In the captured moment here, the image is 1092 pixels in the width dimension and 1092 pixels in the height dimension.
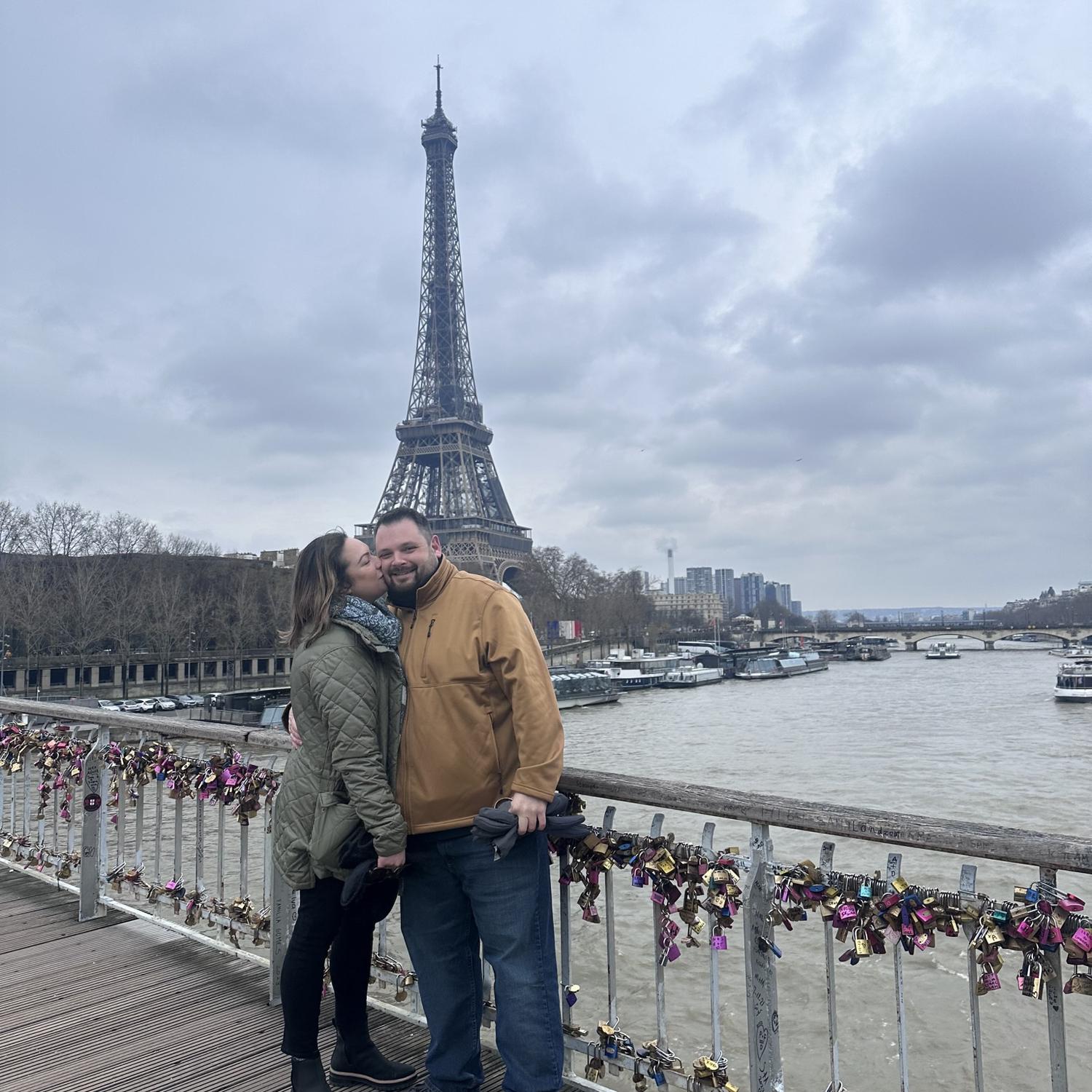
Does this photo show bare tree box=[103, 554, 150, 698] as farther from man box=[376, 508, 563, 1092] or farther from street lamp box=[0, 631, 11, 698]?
man box=[376, 508, 563, 1092]

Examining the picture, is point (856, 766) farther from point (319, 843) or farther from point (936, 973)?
point (319, 843)

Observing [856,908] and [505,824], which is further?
[505,824]

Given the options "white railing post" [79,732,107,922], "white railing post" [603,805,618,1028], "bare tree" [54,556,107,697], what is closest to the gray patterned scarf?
"white railing post" [603,805,618,1028]

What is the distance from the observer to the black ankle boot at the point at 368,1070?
3.16 m

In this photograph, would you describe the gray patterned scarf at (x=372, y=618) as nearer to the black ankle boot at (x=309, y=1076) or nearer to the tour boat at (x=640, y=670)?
the black ankle boot at (x=309, y=1076)

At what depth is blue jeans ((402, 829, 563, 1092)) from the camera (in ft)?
9.25

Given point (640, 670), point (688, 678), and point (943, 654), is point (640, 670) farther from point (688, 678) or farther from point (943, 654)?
point (943, 654)

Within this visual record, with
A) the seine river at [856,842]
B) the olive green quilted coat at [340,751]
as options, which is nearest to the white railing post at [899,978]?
the olive green quilted coat at [340,751]

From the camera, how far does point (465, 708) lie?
9.12 feet

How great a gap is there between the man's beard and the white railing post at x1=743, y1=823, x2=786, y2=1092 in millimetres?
1292

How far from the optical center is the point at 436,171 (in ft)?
319

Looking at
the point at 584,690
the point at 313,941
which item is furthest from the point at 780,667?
the point at 313,941

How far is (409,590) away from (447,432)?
7877 centimetres

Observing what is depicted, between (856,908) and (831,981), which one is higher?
(856,908)
